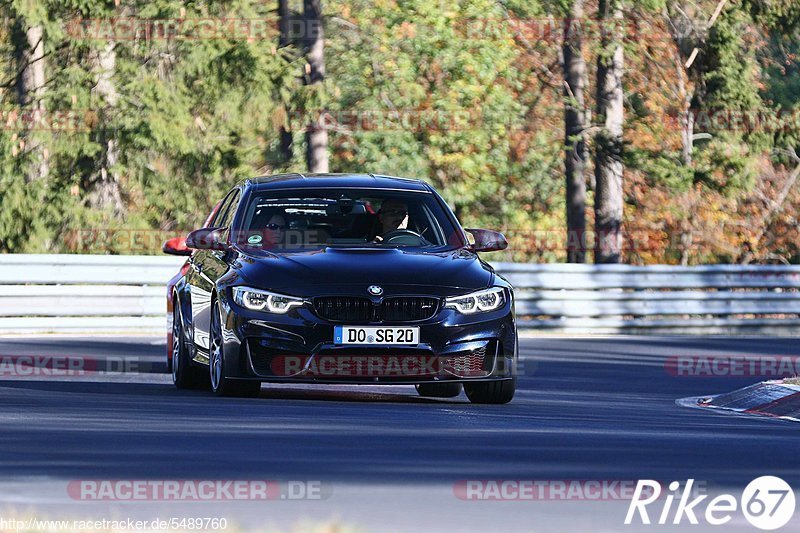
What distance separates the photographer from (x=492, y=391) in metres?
13.5

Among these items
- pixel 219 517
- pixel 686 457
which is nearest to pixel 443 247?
pixel 686 457

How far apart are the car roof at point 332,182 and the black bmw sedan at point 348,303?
0.21 m

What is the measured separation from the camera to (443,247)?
45.3 feet

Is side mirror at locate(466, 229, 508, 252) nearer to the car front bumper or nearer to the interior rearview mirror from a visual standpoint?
the car front bumper

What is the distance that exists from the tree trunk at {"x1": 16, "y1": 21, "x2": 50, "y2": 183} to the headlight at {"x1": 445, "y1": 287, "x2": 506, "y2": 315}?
23.7 metres

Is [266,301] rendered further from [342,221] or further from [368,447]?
[368,447]

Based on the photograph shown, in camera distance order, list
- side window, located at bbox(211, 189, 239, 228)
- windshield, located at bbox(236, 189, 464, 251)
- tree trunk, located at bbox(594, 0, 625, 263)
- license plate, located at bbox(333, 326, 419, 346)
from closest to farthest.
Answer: license plate, located at bbox(333, 326, 419, 346)
windshield, located at bbox(236, 189, 464, 251)
side window, located at bbox(211, 189, 239, 228)
tree trunk, located at bbox(594, 0, 625, 263)

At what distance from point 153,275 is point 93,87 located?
11156mm

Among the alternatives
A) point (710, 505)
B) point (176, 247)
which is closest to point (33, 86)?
point (176, 247)

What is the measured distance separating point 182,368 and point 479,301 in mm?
2718

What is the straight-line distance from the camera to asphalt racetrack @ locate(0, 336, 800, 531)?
24.9 ft

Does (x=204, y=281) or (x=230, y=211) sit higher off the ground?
(x=230, y=211)

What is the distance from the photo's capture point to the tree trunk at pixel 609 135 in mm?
33188

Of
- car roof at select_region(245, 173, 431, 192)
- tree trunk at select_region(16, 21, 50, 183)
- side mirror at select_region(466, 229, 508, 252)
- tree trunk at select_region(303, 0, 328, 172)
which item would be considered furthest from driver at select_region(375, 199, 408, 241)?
tree trunk at select_region(16, 21, 50, 183)
